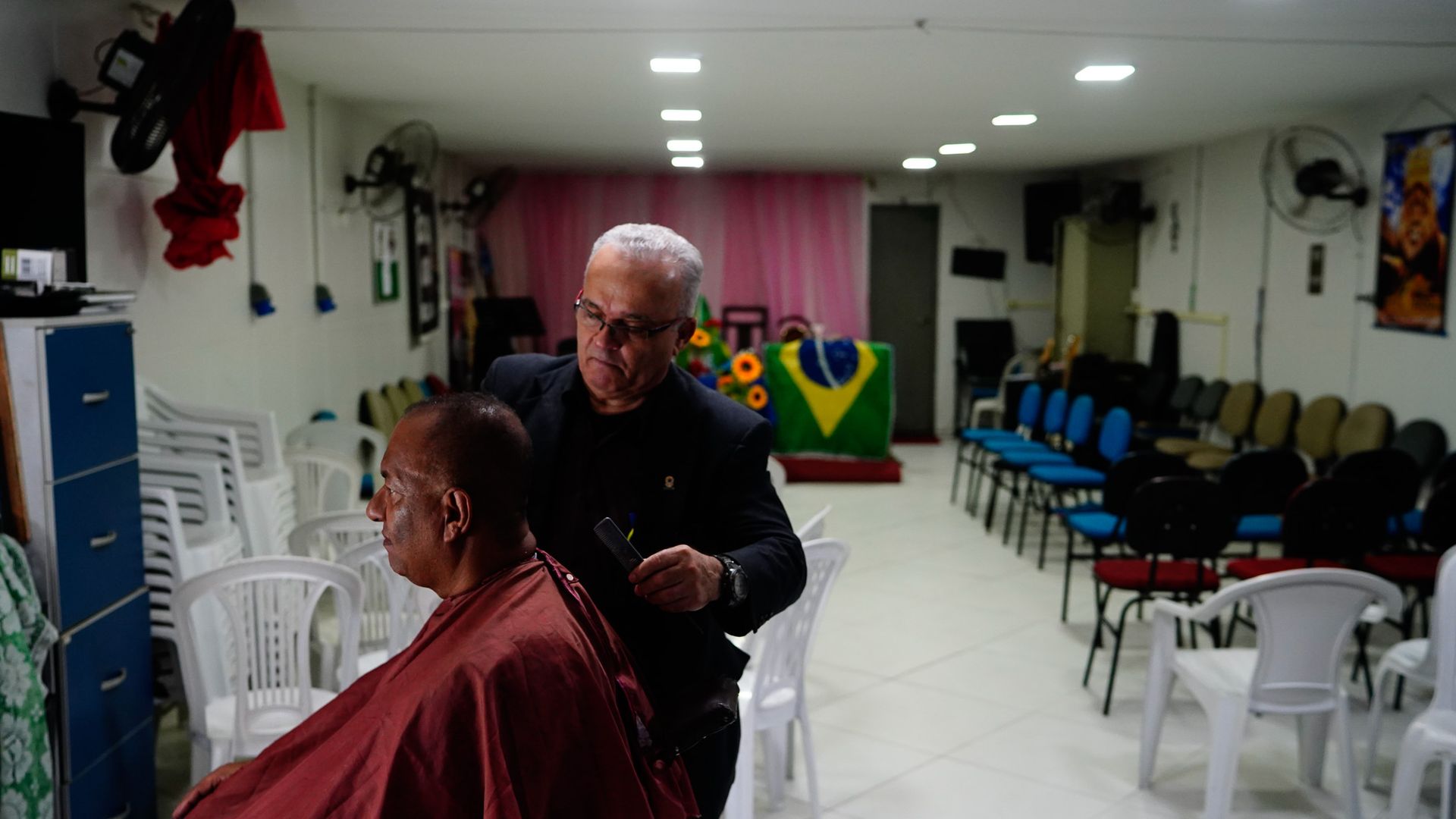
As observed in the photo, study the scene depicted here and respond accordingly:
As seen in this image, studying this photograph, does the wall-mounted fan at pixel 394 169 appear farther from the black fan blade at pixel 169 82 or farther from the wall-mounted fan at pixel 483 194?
the black fan blade at pixel 169 82

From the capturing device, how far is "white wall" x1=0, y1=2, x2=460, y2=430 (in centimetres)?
376

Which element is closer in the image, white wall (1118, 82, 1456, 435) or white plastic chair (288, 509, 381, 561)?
white plastic chair (288, 509, 381, 561)

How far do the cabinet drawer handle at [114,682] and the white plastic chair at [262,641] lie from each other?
0.20 metres

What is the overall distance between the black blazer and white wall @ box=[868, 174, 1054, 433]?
990 centimetres

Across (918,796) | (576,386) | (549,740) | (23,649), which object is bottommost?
(918,796)

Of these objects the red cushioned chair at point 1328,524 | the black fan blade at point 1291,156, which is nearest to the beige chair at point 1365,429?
the black fan blade at point 1291,156

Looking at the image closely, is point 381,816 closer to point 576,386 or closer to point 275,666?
point 576,386

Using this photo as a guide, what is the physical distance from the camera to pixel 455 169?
32.9 feet

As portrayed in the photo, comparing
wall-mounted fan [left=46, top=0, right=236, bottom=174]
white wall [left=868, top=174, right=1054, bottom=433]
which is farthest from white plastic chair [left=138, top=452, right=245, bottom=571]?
white wall [left=868, top=174, right=1054, bottom=433]

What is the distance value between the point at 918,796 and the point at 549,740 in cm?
240

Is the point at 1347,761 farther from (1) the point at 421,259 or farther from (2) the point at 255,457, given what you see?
(1) the point at 421,259

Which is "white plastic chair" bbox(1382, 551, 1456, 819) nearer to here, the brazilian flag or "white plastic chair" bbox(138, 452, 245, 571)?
"white plastic chair" bbox(138, 452, 245, 571)

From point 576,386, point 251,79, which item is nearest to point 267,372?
point 251,79

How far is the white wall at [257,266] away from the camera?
12.3 ft
